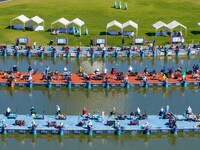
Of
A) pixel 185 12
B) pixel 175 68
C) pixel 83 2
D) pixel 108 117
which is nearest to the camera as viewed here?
pixel 108 117

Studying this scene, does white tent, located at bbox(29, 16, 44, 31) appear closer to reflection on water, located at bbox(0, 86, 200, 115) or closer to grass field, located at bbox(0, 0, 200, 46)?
grass field, located at bbox(0, 0, 200, 46)

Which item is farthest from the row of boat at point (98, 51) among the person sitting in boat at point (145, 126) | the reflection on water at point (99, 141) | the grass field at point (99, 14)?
the reflection on water at point (99, 141)

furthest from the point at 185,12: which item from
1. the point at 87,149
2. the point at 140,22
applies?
the point at 87,149

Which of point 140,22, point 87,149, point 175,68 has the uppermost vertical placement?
point 140,22

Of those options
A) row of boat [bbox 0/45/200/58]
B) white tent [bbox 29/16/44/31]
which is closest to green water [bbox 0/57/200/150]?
row of boat [bbox 0/45/200/58]

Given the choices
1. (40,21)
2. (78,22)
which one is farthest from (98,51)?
(40,21)

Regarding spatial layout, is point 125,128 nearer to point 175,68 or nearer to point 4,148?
point 4,148
